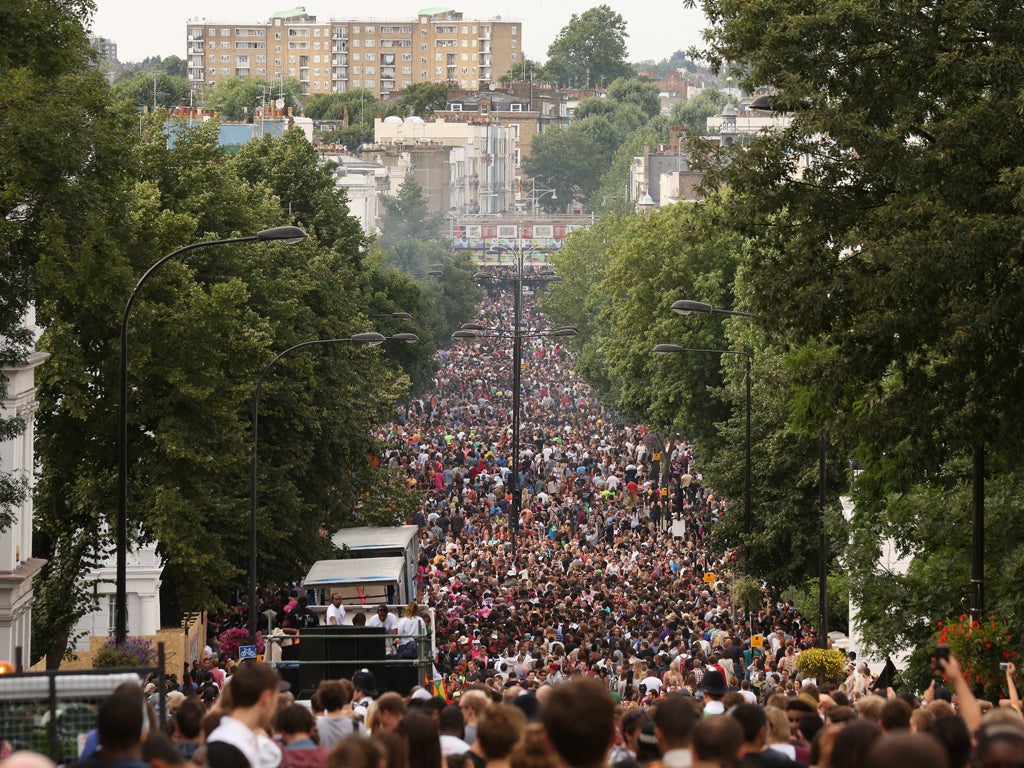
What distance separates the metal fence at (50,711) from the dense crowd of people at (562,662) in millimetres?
328

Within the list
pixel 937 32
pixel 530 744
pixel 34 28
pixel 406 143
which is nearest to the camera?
pixel 530 744

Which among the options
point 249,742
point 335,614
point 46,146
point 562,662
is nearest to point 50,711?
point 249,742

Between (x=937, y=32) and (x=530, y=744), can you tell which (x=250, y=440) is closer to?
(x=937, y=32)

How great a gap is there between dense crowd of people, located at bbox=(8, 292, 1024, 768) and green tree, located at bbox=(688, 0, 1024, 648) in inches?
138

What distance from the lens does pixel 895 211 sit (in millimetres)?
20438

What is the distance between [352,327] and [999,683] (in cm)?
2839

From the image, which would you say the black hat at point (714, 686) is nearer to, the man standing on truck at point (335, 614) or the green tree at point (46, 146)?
the green tree at point (46, 146)

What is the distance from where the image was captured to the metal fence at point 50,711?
34.4 ft

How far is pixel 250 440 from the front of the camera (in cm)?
3725

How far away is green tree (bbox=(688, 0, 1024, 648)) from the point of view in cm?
2008

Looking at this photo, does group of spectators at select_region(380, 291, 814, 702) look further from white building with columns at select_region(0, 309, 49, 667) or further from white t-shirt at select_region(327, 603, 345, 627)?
white building with columns at select_region(0, 309, 49, 667)

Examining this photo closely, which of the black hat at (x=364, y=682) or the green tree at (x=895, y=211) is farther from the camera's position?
the green tree at (x=895, y=211)

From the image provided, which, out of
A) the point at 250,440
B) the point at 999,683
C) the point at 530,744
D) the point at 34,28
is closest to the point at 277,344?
the point at 250,440

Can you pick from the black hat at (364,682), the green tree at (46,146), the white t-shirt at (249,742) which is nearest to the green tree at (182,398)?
the green tree at (46,146)
